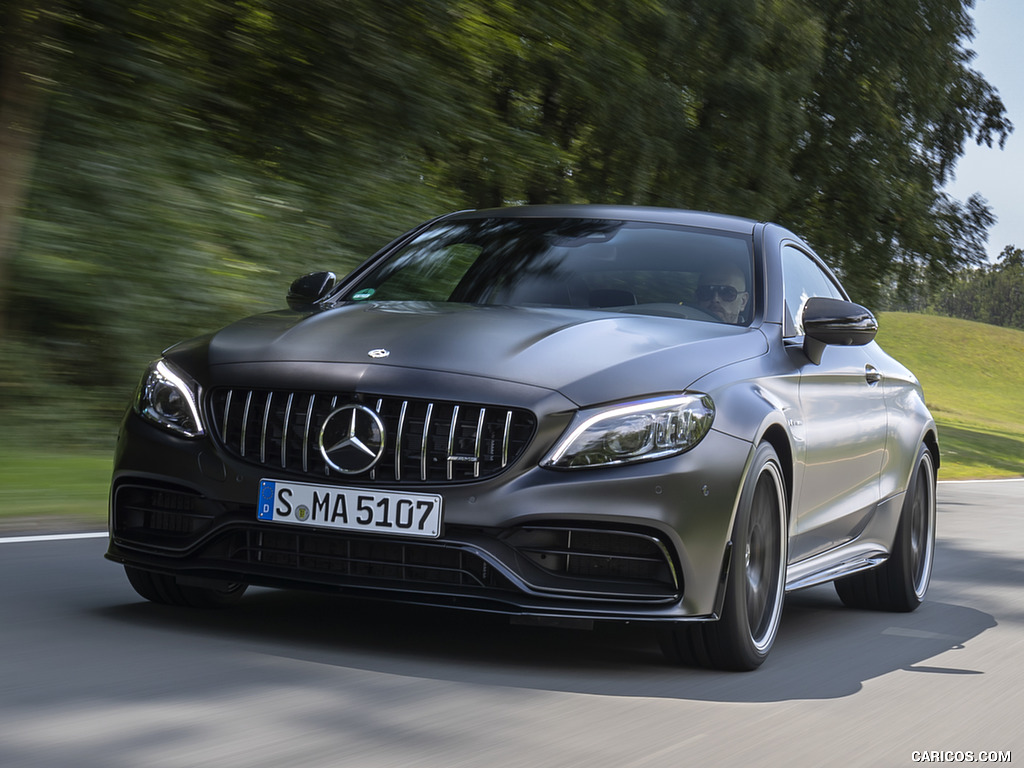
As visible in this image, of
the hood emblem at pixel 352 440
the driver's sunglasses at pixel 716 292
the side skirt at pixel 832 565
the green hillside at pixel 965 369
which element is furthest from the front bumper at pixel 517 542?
the green hillside at pixel 965 369

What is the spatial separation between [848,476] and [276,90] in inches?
381

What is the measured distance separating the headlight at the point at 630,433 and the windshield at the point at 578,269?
3.31 feet

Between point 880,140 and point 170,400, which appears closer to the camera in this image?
point 170,400

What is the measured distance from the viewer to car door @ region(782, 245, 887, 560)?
5.41m

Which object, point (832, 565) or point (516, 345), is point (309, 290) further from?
point (832, 565)

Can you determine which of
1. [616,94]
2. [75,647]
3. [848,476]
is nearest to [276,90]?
[616,94]

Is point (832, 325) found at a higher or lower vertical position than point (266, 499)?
higher

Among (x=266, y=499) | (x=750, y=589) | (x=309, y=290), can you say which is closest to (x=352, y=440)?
(x=266, y=499)

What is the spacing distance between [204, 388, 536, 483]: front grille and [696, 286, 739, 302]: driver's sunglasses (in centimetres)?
145

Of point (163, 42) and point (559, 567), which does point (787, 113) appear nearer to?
point (163, 42)

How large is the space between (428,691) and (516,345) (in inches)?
43.8


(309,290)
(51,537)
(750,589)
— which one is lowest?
(51,537)

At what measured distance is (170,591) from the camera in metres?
4.95

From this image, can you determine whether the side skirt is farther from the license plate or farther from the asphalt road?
the license plate
